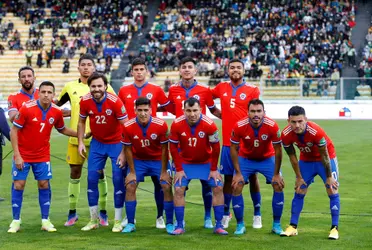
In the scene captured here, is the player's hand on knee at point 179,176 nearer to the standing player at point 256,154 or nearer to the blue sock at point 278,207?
the standing player at point 256,154

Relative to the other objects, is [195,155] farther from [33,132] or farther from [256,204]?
[33,132]

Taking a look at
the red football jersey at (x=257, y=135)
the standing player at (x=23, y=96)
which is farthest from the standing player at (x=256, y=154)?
the standing player at (x=23, y=96)

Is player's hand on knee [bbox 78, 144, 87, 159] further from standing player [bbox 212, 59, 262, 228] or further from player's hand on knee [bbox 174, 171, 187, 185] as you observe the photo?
standing player [bbox 212, 59, 262, 228]

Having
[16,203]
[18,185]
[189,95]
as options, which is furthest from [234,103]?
[16,203]

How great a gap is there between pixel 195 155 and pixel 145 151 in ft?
2.23

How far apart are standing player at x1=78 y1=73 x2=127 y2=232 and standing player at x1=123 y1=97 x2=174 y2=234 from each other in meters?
0.18

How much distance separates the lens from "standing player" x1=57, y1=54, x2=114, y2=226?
35.8ft

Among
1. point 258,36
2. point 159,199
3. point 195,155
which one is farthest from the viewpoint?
point 258,36

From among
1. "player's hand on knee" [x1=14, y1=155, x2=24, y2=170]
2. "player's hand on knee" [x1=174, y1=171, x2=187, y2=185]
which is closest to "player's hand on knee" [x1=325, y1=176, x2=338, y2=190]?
"player's hand on knee" [x1=174, y1=171, x2=187, y2=185]

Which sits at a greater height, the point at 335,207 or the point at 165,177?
the point at 165,177

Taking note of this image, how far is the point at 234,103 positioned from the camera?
10.8 meters

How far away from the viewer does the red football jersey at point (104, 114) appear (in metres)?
10.4

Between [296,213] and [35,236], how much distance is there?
336 centimetres

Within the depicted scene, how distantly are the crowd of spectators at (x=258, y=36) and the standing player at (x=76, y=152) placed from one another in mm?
23638
